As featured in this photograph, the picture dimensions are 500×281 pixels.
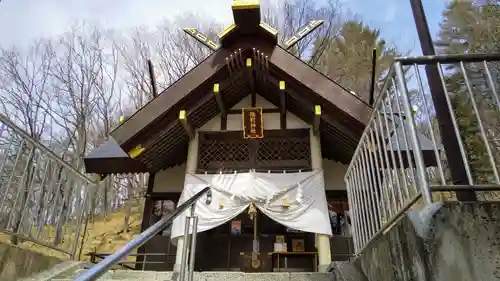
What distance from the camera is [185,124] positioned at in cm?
697

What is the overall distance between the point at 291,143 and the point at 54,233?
467cm

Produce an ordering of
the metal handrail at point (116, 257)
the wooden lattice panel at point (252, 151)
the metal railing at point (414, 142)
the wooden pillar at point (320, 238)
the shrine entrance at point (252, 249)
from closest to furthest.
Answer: the metal handrail at point (116, 257), the metal railing at point (414, 142), the wooden pillar at point (320, 238), the shrine entrance at point (252, 249), the wooden lattice panel at point (252, 151)

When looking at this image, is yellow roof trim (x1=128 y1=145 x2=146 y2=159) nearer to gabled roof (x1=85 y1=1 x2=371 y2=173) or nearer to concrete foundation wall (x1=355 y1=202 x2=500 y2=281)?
gabled roof (x1=85 y1=1 x2=371 y2=173)

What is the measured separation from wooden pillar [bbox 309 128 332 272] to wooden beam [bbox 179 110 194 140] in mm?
2366

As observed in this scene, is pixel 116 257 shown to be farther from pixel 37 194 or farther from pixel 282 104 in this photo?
pixel 282 104

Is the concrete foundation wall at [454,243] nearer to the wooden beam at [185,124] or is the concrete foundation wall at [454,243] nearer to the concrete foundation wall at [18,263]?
the concrete foundation wall at [18,263]

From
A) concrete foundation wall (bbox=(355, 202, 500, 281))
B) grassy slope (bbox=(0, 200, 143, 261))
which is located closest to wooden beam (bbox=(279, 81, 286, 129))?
concrete foundation wall (bbox=(355, 202, 500, 281))

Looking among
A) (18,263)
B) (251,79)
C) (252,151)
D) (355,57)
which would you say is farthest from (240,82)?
(355,57)

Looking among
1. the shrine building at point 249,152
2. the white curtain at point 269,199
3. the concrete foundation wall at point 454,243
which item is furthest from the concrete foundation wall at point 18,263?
the concrete foundation wall at point 454,243

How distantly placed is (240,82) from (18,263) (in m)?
5.01

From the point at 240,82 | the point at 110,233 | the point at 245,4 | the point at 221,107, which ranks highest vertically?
the point at 245,4

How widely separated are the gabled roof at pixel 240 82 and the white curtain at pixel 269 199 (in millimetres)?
1064

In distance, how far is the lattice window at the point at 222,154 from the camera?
24.2ft

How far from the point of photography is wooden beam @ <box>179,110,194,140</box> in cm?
676
